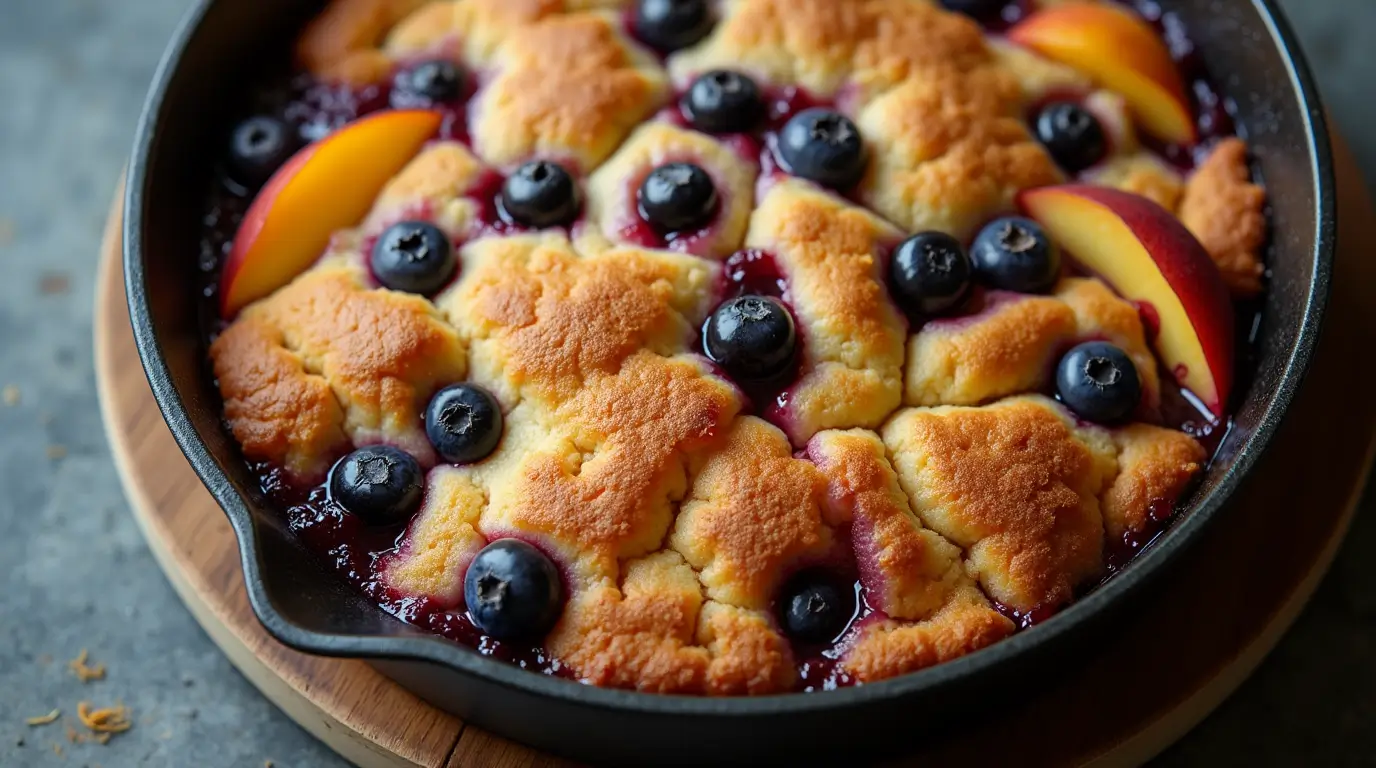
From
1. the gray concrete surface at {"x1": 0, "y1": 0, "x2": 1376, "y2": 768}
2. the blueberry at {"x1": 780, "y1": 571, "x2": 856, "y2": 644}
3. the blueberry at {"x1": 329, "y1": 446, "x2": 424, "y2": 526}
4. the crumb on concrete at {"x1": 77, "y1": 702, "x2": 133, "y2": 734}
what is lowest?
the crumb on concrete at {"x1": 77, "y1": 702, "x2": 133, "y2": 734}

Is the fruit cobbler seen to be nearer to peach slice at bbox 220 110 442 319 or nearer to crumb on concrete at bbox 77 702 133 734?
peach slice at bbox 220 110 442 319

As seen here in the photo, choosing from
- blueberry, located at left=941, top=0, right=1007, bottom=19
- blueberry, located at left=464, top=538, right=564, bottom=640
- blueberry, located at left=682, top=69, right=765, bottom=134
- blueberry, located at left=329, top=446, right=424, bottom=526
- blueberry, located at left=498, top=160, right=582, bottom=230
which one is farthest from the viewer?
blueberry, located at left=941, top=0, right=1007, bottom=19

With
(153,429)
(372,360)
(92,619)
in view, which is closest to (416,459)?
(372,360)

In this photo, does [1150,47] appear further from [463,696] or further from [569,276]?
[463,696]

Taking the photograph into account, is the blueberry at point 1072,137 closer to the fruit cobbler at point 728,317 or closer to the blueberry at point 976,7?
the fruit cobbler at point 728,317

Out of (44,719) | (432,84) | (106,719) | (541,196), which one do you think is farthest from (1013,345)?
(44,719)

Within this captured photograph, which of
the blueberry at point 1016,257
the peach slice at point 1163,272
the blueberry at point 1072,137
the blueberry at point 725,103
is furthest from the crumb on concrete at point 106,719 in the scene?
the blueberry at point 1072,137

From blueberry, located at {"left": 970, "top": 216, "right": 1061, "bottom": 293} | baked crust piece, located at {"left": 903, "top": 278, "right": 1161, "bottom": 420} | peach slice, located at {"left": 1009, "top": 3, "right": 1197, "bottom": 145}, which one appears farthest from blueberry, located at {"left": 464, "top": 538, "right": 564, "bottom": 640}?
peach slice, located at {"left": 1009, "top": 3, "right": 1197, "bottom": 145}
